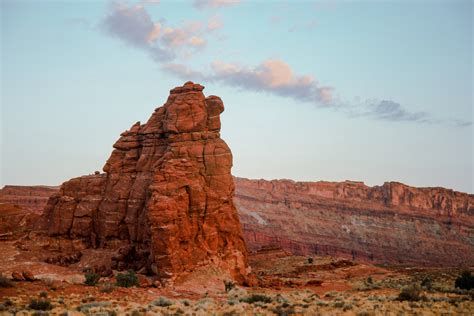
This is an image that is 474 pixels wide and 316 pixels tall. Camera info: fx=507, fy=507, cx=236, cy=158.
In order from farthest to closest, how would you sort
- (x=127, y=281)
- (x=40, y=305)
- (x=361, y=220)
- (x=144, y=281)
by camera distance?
(x=361, y=220), (x=144, y=281), (x=127, y=281), (x=40, y=305)

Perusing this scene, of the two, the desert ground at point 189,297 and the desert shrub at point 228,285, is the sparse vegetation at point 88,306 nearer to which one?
the desert ground at point 189,297

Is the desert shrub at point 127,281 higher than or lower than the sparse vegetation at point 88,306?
lower

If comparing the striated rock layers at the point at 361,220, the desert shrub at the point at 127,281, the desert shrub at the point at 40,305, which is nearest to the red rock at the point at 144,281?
the desert shrub at the point at 127,281

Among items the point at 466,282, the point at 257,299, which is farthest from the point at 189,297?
the point at 466,282

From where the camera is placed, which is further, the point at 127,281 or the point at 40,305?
the point at 127,281

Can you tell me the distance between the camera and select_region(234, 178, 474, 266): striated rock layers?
124 metres

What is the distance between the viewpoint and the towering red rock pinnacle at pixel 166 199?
138ft

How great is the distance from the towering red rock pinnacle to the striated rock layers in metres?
69.5

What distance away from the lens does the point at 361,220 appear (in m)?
145

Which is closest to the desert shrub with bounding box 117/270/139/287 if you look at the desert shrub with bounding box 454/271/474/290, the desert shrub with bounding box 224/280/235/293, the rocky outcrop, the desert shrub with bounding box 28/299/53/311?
the desert shrub with bounding box 224/280/235/293

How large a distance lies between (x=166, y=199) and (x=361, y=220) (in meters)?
112

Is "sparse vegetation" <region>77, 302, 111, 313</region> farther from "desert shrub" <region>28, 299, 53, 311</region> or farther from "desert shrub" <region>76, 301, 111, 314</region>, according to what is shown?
"desert shrub" <region>28, 299, 53, 311</region>

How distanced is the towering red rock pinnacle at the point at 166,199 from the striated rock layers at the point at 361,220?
69.5 meters

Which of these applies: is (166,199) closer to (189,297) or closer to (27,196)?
(189,297)
